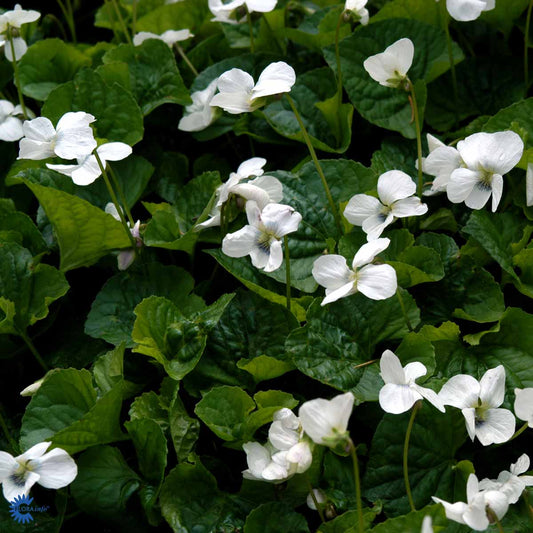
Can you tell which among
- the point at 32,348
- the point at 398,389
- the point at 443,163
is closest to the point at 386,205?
the point at 443,163

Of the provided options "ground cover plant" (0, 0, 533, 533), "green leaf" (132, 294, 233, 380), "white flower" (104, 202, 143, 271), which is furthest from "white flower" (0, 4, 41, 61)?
"green leaf" (132, 294, 233, 380)

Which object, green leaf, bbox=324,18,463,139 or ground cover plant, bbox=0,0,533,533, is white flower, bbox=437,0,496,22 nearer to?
ground cover plant, bbox=0,0,533,533

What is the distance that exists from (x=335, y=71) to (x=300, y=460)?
34.3 inches

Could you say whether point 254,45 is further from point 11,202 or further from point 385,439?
point 385,439

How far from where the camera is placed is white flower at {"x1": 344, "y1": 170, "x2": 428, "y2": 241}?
1254mm

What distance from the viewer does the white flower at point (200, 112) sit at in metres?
1.59

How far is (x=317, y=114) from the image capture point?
5.37ft

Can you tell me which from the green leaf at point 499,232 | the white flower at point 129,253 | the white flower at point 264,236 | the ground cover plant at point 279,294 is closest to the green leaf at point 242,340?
the ground cover plant at point 279,294

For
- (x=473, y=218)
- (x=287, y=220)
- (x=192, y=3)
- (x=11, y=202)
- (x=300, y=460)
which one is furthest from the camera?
(x=192, y=3)

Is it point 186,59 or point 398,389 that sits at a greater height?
point 186,59

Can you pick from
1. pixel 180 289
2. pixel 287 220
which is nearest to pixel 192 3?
pixel 180 289

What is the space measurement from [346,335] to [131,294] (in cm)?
41

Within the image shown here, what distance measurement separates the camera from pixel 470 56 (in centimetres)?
179

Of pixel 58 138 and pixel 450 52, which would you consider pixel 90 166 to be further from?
pixel 450 52
